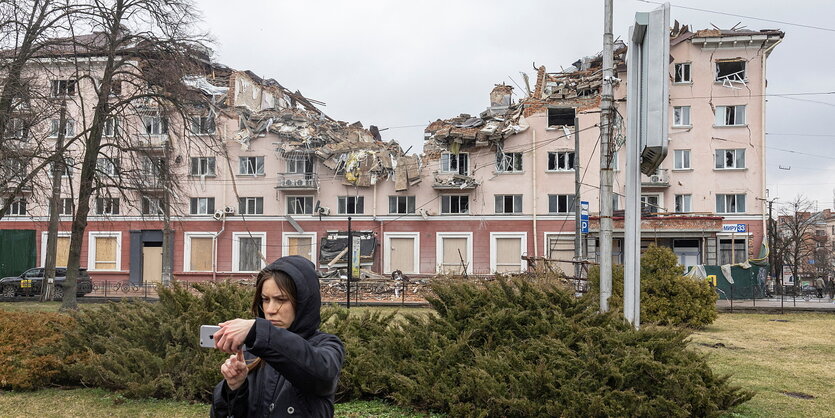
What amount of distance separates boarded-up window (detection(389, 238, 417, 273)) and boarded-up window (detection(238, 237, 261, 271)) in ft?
30.4

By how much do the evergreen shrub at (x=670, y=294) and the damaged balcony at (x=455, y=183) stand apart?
25970 mm

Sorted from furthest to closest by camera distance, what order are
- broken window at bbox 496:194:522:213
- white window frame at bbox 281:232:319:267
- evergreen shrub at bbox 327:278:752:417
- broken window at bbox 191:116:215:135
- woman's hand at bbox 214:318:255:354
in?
white window frame at bbox 281:232:319:267, broken window at bbox 496:194:522:213, broken window at bbox 191:116:215:135, evergreen shrub at bbox 327:278:752:417, woman's hand at bbox 214:318:255:354

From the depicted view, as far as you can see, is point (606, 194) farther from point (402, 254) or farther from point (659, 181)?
point (402, 254)

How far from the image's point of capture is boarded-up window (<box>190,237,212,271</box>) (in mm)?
46875

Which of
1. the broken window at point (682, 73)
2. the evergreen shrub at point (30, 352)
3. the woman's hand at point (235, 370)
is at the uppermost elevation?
the broken window at point (682, 73)

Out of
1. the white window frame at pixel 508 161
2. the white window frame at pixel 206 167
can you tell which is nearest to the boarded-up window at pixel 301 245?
the white window frame at pixel 206 167

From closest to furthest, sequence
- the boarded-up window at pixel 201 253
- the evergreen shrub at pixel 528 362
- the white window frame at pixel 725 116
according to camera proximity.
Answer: the evergreen shrub at pixel 528 362
the white window frame at pixel 725 116
the boarded-up window at pixel 201 253

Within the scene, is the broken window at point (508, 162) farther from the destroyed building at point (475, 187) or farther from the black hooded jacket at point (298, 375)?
the black hooded jacket at point (298, 375)

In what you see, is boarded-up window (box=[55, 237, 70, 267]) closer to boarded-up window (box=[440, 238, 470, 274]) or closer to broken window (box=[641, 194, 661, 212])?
boarded-up window (box=[440, 238, 470, 274])

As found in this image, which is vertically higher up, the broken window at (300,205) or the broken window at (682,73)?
the broken window at (682,73)

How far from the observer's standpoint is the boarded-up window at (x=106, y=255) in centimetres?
4781

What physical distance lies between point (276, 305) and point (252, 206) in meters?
46.0

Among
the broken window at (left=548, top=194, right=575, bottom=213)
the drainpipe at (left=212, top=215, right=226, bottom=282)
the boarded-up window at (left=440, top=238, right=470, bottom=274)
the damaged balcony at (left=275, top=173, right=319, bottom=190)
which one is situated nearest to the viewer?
the broken window at (left=548, top=194, right=575, bottom=213)

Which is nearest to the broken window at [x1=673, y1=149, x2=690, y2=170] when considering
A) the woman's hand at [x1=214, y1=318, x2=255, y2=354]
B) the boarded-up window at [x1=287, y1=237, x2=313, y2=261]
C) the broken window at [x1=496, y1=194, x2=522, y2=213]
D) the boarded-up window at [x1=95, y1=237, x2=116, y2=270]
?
the broken window at [x1=496, y1=194, x2=522, y2=213]
